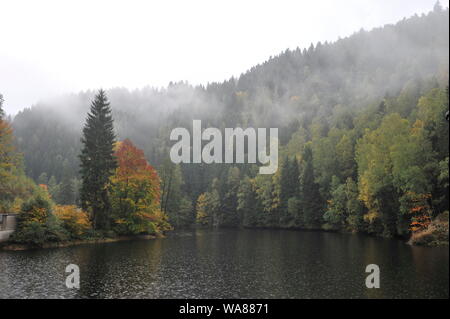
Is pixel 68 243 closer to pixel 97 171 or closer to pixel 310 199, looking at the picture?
pixel 97 171

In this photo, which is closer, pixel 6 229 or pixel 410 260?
pixel 410 260

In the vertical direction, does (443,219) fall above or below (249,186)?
below

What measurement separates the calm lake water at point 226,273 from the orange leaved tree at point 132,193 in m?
15.9

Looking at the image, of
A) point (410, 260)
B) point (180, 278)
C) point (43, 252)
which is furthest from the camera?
point (43, 252)

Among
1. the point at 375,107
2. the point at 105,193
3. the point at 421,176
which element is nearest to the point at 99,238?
the point at 105,193

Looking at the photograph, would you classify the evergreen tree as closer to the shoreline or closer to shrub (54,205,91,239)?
the shoreline

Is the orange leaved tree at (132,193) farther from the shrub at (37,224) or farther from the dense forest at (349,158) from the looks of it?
the shrub at (37,224)

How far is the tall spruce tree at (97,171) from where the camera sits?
2121 inches

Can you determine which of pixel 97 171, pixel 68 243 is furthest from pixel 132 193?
pixel 68 243

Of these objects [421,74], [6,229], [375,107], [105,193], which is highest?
[421,74]

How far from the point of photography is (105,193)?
54812mm

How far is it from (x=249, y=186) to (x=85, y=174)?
2442 inches
